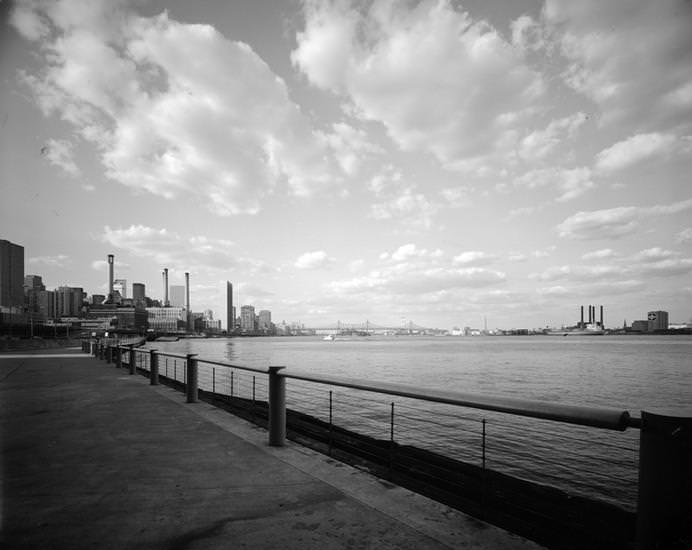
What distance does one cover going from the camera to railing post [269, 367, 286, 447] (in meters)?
5.95

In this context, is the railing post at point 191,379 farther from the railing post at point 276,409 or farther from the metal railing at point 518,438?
the railing post at point 276,409

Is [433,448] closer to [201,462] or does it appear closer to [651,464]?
[201,462]

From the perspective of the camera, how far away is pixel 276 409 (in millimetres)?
→ 5992

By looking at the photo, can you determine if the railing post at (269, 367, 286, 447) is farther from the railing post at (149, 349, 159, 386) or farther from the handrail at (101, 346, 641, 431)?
the railing post at (149, 349, 159, 386)

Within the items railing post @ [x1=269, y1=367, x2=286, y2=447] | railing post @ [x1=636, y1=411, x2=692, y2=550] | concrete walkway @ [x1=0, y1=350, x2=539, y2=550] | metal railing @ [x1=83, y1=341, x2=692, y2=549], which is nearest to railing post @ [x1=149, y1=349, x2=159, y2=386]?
metal railing @ [x1=83, y1=341, x2=692, y2=549]

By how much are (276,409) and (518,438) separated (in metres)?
10.1

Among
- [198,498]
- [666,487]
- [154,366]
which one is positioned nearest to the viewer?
[666,487]

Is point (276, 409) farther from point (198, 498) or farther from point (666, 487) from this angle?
point (666, 487)

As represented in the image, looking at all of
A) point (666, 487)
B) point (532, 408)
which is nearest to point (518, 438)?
point (532, 408)

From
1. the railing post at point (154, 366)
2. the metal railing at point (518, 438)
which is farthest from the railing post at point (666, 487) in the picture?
the railing post at point (154, 366)

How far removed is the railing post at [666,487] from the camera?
93.7 inches

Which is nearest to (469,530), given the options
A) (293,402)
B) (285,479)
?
(285,479)

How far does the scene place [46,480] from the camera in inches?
185

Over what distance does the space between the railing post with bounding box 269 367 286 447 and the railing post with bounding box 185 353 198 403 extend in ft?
13.4
